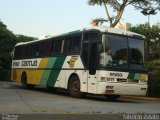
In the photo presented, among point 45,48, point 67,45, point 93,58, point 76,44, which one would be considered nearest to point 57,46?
point 67,45

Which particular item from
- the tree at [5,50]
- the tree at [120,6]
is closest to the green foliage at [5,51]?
the tree at [5,50]

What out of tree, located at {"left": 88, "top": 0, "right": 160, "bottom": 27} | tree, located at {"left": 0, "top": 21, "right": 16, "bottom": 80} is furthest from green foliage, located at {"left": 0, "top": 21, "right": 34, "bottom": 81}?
tree, located at {"left": 88, "top": 0, "right": 160, "bottom": 27}

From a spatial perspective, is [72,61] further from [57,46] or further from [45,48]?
[45,48]

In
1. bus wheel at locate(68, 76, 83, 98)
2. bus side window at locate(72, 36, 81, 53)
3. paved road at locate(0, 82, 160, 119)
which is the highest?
bus side window at locate(72, 36, 81, 53)

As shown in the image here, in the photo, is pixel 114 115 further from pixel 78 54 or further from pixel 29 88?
pixel 29 88

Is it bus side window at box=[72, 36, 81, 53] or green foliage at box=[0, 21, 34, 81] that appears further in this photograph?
green foliage at box=[0, 21, 34, 81]

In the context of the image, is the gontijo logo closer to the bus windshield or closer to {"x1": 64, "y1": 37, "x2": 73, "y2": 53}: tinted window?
{"x1": 64, "y1": 37, "x2": 73, "y2": 53}: tinted window

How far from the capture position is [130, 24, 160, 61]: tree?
92.5ft

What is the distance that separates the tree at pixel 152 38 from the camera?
2820cm

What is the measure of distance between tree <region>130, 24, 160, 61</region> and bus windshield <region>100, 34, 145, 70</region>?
7602 mm

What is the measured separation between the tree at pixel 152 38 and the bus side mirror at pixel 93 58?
8.87 meters

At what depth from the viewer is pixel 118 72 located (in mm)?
Answer: 19594

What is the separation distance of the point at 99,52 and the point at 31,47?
9954 mm

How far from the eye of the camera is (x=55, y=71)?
78.1ft
